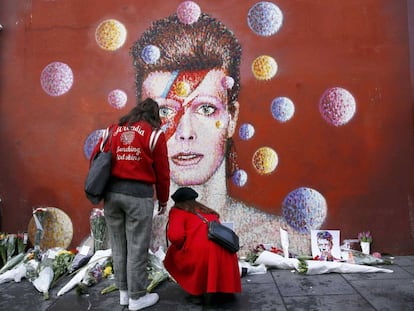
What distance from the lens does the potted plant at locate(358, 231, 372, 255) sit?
184 inches

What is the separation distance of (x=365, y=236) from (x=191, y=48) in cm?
320

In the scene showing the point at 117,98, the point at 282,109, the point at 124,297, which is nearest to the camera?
the point at 124,297

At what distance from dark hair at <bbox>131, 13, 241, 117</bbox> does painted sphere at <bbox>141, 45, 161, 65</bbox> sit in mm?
30

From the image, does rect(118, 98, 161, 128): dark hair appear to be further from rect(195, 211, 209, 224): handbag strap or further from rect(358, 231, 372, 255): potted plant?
rect(358, 231, 372, 255): potted plant

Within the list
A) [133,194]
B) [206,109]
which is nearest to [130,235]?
[133,194]

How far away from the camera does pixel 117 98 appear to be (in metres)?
5.03

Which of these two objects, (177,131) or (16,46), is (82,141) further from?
(16,46)

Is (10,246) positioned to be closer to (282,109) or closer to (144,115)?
(144,115)

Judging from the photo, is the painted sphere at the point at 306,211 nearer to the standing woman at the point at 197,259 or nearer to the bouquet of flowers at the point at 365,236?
the bouquet of flowers at the point at 365,236

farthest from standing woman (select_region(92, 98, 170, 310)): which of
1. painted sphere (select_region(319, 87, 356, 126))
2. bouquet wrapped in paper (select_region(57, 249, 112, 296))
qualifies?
painted sphere (select_region(319, 87, 356, 126))

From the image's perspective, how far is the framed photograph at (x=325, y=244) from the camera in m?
4.61

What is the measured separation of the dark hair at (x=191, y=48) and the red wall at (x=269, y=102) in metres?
0.10

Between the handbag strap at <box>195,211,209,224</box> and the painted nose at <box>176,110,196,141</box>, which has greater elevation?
the painted nose at <box>176,110,196,141</box>

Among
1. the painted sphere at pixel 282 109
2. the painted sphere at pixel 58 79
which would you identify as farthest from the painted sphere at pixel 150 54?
the painted sphere at pixel 282 109
